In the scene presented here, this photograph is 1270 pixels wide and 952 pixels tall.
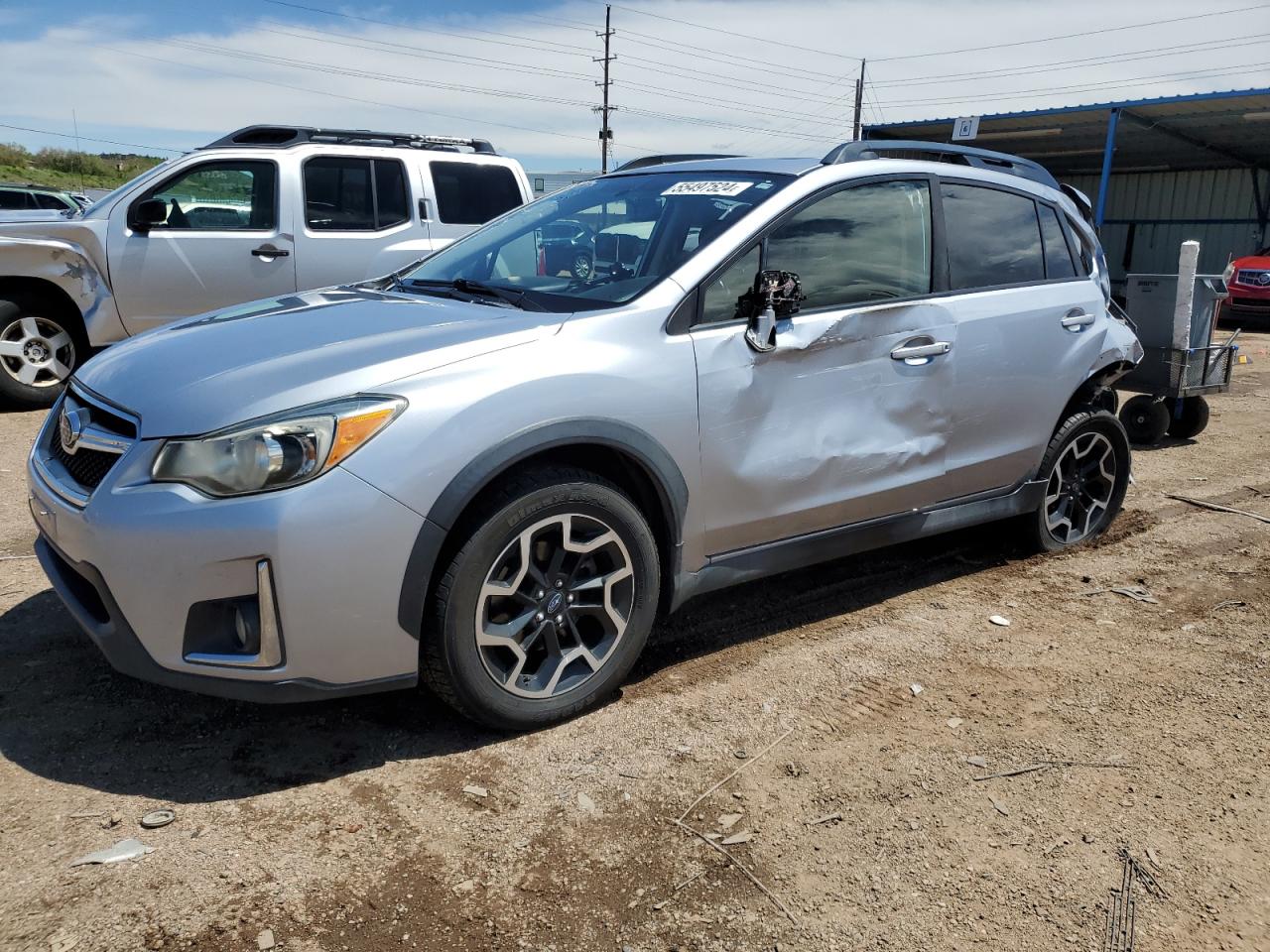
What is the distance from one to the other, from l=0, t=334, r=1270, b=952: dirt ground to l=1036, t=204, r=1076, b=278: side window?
1.60 metres

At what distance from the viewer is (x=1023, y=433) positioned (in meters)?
4.45

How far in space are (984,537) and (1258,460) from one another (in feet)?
11.5

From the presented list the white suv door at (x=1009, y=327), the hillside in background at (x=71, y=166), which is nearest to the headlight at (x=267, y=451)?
the white suv door at (x=1009, y=327)

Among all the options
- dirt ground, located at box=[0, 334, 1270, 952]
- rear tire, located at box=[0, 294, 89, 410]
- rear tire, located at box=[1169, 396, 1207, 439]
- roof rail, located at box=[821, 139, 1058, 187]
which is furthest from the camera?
rear tire, located at box=[1169, 396, 1207, 439]

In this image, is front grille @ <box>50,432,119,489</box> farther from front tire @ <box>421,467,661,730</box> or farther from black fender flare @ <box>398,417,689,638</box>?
front tire @ <box>421,467,661,730</box>

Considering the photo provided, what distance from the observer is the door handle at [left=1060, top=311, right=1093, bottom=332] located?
4.54 metres

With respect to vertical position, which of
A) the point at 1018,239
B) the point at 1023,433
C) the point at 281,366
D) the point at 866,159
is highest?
the point at 866,159

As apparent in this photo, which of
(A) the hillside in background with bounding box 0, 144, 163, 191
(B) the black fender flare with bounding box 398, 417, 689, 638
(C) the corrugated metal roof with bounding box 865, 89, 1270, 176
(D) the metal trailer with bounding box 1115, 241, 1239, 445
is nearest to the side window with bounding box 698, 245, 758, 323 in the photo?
(B) the black fender flare with bounding box 398, 417, 689, 638

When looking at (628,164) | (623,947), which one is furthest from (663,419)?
(628,164)

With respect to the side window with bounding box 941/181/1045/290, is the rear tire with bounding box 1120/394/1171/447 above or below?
below

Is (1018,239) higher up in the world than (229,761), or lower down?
higher up

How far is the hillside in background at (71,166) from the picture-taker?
4131cm

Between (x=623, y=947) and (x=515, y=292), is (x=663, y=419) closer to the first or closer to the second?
(x=515, y=292)

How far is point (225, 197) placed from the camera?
7.81 metres
